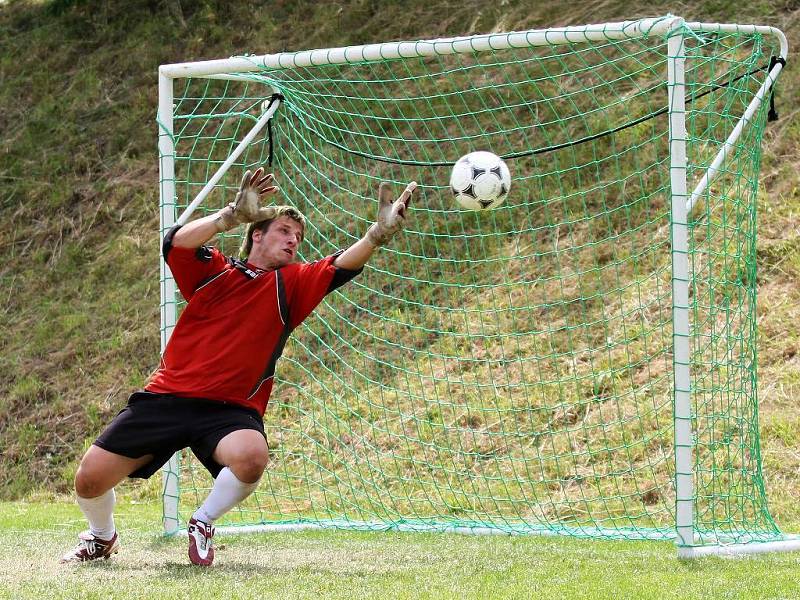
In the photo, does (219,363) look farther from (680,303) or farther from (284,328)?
(680,303)

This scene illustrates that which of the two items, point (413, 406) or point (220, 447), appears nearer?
point (220, 447)

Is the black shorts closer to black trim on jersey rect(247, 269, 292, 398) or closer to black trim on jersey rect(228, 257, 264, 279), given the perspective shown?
black trim on jersey rect(247, 269, 292, 398)

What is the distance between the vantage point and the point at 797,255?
9500 millimetres

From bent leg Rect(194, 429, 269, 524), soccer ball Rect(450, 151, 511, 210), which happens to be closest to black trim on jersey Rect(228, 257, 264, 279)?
bent leg Rect(194, 429, 269, 524)

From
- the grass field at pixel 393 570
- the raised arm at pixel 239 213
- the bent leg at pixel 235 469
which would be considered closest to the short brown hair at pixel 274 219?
the raised arm at pixel 239 213

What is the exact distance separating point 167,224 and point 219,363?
172 cm

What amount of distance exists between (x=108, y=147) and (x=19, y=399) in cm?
406

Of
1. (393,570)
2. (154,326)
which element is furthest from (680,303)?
(154,326)

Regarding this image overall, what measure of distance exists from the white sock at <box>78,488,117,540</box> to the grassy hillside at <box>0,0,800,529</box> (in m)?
4.55

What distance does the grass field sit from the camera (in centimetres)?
438

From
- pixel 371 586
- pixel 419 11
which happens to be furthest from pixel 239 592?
pixel 419 11

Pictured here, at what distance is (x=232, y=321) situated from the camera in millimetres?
5238

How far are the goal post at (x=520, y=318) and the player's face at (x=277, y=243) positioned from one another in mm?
1370

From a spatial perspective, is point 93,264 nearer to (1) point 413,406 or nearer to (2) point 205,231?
(1) point 413,406
